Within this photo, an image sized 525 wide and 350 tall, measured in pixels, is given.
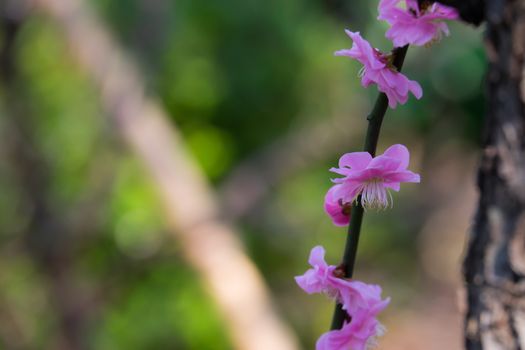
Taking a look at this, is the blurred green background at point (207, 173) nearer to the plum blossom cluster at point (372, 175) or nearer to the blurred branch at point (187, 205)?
the blurred branch at point (187, 205)

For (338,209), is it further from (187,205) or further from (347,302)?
(187,205)

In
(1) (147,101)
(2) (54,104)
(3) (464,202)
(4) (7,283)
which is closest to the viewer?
(1) (147,101)

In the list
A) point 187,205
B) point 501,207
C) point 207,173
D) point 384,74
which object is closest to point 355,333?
point 384,74

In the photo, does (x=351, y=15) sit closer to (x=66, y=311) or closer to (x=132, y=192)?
(x=132, y=192)

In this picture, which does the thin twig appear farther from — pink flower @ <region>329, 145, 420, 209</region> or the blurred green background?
the blurred green background

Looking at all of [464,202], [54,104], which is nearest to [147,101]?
[54,104]

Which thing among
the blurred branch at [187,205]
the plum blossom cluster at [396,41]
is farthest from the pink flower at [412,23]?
the blurred branch at [187,205]
